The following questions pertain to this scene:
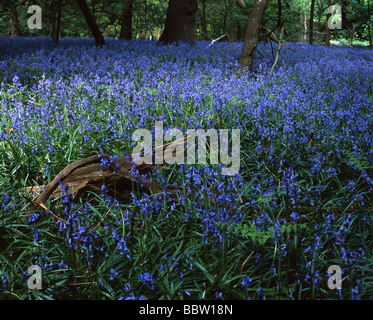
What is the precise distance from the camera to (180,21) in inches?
515

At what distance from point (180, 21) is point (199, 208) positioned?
38.5 ft

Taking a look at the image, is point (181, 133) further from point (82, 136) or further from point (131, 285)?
point (131, 285)

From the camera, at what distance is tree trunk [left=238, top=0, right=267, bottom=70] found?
25.0 ft

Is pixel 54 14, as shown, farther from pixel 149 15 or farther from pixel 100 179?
pixel 100 179

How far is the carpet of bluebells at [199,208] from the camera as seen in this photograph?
2123 mm

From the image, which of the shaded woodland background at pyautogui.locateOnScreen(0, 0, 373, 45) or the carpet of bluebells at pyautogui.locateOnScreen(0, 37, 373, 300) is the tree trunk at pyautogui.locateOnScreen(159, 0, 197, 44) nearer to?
the shaded woodland background at pyautogui.locateOnScreen(0, 0, 373, 45)

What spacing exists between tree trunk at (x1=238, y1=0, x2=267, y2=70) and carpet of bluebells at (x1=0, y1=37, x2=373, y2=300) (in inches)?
89.8

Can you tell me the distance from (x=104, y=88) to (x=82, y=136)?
Result: 224 centimetres

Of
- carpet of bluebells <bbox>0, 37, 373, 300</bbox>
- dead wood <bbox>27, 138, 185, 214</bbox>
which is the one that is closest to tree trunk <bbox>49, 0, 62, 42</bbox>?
carpet of bluebells <bbox>0, 37, 373, 300</bbox>

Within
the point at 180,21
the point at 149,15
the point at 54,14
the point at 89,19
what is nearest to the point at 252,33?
the point at 180,21

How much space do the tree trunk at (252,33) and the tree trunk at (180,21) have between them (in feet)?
18.1

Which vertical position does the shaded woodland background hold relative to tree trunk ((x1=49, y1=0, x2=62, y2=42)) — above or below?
above

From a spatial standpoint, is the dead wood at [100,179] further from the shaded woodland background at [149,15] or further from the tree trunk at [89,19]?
the tree trunk at [89,19]
